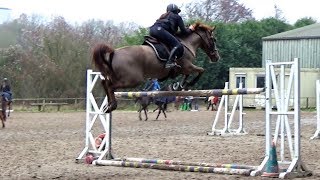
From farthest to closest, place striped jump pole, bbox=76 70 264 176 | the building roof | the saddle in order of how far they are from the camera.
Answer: the building roof
the saddle
striped jump pole, bbox=76 70 264 176

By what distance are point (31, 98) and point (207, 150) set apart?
33.3 m

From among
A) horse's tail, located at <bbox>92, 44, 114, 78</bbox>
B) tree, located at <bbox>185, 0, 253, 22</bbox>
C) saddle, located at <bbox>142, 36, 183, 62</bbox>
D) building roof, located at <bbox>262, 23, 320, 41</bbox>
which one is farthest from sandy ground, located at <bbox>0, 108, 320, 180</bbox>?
tree, located at <bbox>185, 0, 253, 22</bbox>

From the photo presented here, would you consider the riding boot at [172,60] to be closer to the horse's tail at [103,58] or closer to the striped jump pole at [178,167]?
the horse's tail at [103,58]

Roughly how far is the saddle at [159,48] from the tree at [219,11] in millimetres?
59176

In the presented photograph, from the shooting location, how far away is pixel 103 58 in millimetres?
11867

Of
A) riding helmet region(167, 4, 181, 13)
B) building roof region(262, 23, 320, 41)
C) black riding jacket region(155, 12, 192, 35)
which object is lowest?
black riding jacket region(155, 12, 192, 35)

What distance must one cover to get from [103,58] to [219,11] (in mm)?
67985

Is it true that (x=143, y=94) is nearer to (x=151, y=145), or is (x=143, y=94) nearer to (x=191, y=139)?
(x=151, y=145)

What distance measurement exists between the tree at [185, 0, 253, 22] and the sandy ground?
4945cm

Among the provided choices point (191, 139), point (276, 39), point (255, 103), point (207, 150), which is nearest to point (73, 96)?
point (255, 103)

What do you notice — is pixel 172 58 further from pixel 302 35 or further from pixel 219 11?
pixel 219 11

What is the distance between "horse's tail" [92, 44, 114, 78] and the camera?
11.8 meters

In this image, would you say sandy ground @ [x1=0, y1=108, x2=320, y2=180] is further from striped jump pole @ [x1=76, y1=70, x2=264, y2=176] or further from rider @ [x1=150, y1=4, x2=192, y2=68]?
rider @ [x1=150, y1=4, x2=192, y2=68]

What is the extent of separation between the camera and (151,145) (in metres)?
17.7
